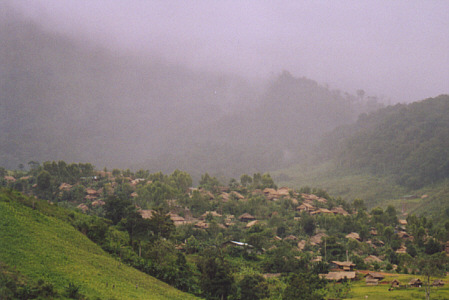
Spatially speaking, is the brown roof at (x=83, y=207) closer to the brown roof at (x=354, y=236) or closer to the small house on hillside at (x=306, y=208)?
the small house on hillside at (x=306, y=208)

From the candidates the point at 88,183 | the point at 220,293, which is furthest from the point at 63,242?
the point at 88,183

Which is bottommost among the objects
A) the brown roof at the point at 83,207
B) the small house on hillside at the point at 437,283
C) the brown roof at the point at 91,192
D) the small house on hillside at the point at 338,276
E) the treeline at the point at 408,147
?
the small house on hillside at the point at 338,276

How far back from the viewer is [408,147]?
10244 centimetres

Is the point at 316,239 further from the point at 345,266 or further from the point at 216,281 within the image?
the point at 216,281

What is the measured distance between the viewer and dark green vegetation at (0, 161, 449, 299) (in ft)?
70.6

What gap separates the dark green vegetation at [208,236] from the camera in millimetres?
21516

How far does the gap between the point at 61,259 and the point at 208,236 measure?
82.5 feet

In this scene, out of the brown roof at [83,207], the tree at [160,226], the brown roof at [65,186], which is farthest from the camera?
the brown roof at [65,186]

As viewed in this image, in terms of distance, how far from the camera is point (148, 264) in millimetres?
27422

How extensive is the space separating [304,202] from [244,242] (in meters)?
22.2

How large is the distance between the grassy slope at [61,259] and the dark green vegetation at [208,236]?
0.10m

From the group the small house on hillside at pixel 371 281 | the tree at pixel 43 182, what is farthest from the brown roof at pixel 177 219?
the small house on hillside at pixel 371 281

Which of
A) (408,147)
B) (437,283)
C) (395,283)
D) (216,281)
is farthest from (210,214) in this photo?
(408,147)

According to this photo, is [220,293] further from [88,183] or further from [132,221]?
[88,183]
